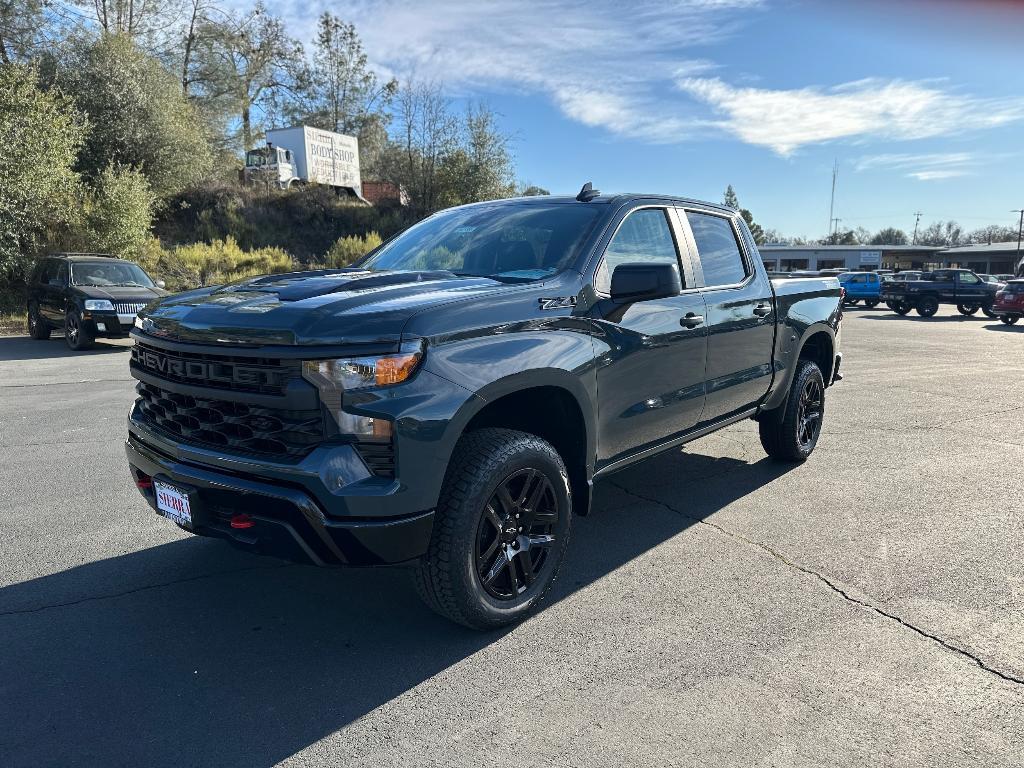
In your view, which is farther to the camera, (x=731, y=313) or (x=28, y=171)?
(x=28, y=171)

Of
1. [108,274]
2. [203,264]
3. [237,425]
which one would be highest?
[203,264]

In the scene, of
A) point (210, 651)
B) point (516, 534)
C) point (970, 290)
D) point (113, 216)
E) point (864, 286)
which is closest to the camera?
point (210, 651)

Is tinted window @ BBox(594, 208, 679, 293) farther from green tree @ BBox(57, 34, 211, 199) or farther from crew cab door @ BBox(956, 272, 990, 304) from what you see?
crew cab door @ BBox(956, 272, 990, 304)

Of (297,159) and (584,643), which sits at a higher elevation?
(297,159)

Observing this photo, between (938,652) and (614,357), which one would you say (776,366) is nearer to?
(614,357)

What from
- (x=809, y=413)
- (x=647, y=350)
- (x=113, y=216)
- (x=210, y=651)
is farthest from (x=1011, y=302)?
(x=113, y=216)

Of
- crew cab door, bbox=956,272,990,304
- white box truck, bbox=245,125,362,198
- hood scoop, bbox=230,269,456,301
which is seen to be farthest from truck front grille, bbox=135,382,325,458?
white box truck, bbox=245,125,362,198

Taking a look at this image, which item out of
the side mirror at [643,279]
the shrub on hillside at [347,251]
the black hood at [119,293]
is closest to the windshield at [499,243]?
the side mirror at [643,279]

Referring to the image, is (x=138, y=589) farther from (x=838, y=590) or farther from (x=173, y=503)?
(x=838, y=590)

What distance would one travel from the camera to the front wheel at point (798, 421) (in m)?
5.52

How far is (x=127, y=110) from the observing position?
88.5 ft

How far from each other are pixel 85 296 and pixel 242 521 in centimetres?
1198

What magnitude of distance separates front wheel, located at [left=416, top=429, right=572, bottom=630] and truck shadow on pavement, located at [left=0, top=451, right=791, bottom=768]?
20 cm

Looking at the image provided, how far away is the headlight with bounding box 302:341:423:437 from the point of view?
2592 millimetres
